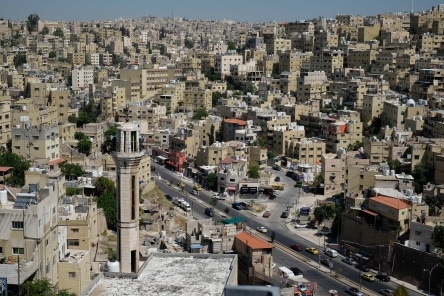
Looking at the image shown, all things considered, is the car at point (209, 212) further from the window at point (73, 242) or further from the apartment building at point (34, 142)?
the window at point (73, 242)

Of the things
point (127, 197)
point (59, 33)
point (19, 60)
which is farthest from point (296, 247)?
point (59, 33)

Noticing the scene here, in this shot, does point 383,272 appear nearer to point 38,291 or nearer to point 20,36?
point 38,291

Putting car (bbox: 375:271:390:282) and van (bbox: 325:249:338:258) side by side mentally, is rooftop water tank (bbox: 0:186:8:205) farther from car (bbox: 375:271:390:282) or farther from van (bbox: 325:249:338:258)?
car (bbox: 375:271:390:282)

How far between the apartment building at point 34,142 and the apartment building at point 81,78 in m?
23.5

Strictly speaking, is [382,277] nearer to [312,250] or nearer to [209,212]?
[312,250]

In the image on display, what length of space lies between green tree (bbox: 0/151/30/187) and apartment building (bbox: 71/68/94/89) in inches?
963

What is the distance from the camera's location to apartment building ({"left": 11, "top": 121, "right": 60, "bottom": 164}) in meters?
25.2

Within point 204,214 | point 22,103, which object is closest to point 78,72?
point 22,103

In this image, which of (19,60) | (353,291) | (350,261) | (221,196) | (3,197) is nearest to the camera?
(3,197)

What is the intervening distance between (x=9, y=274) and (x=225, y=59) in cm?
4009

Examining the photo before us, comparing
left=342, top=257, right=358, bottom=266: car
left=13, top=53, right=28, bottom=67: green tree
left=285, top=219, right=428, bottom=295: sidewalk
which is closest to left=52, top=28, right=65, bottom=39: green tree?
left=13, top=53, right=28, bottom=67: green tree

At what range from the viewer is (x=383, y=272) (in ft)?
59.6

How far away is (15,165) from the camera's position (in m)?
23.3

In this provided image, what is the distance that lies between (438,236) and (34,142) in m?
15.0
